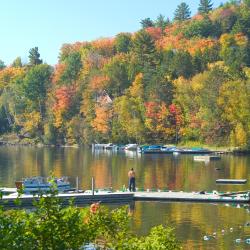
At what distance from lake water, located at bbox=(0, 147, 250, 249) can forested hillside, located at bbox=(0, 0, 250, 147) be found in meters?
16.6

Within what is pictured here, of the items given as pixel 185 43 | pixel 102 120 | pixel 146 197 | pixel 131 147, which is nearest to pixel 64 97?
pixel 102 120

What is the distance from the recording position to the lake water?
32.1 m

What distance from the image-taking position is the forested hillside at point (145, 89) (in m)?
102

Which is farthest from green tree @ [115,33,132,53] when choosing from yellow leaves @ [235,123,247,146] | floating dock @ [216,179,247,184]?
floating dock @ [216,179,247,184]

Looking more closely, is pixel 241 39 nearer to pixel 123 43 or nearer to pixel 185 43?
pixel 185 43

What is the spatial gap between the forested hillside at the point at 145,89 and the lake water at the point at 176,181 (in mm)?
16571

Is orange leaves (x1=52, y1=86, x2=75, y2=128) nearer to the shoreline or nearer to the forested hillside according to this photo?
the forested hillside

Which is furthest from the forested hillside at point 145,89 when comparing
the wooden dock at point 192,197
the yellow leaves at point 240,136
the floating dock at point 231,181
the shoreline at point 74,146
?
the wooden dock at point 192,197

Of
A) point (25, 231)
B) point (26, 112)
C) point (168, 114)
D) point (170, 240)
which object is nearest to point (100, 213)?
point (170, 240)

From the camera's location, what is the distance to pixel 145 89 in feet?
387

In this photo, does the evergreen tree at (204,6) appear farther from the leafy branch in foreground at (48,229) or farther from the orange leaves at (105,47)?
the leafy branch in foreground at (48,229)

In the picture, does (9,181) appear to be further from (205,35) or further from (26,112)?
(205,35)

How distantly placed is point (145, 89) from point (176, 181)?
207ft

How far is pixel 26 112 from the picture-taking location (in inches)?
5787
